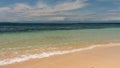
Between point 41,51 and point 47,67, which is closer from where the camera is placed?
point 47,67

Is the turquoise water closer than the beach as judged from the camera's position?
No

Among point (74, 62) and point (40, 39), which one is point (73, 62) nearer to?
point (74, 62)

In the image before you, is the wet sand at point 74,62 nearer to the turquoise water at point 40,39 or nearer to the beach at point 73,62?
the beach at point 73,62

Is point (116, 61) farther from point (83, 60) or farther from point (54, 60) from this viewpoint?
point (54, 60)

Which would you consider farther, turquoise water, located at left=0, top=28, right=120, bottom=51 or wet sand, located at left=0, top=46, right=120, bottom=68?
turquoise water, located at left=0, top=28, right=120, bottom=51

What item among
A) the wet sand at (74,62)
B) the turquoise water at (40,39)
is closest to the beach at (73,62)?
the wet sand at (74,62)

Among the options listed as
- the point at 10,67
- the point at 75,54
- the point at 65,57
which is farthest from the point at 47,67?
the point at 75,54

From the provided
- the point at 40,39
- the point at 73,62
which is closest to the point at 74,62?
the point at 73,62

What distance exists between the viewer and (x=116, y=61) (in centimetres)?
901

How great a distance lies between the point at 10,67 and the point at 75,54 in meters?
3.07

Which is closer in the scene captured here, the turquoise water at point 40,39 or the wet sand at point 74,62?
the wet sand at point 74,62

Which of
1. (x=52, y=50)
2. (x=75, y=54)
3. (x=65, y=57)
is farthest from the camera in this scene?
(x=52, y=50)

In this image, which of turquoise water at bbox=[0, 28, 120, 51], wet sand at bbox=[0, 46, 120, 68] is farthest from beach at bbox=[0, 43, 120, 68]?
turquoise water at bbox=[0, 28, 120, 51]

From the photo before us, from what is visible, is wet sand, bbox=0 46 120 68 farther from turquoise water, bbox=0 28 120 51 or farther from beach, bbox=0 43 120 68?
turquoise water, bbox=0 28 120 51
